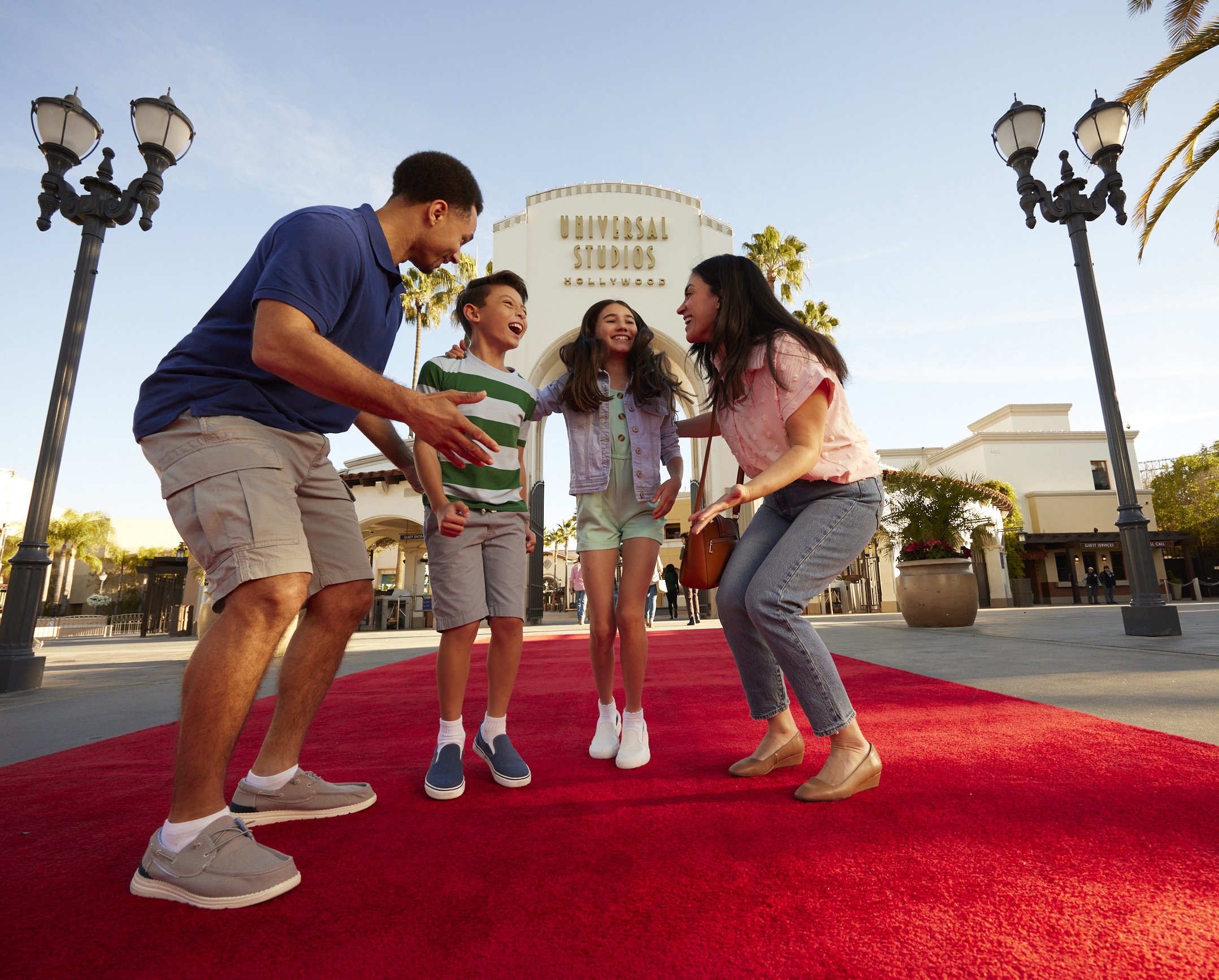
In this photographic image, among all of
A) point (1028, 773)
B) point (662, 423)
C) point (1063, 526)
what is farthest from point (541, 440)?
point (1063, 526)

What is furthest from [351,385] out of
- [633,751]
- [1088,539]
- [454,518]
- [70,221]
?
[1088,539]

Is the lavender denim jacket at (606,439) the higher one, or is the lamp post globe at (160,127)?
the lamp post globe at (160,127)

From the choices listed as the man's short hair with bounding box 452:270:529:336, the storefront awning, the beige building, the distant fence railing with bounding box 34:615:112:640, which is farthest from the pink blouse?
the storefront awning

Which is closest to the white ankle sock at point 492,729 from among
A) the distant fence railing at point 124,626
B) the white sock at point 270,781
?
the white sock at point 270,781

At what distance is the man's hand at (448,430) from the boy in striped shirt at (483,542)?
69 cm

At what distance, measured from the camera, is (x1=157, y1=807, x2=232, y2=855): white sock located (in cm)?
138

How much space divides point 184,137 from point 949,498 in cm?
990

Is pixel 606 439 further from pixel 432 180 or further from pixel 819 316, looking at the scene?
pixel 819 316

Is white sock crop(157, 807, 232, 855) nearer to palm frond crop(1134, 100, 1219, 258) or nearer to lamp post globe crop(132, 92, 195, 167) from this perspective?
lamp post globe crop(132, 92, 195, 167)

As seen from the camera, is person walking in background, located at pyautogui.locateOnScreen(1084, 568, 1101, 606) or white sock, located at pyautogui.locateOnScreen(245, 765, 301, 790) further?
person walking in background, located at pyautogui.locateOnScreen(1084, 568, 1101, 606)

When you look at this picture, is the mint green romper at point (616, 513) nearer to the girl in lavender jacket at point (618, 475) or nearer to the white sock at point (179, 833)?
the girl in lavender jacket at point (618, 475)

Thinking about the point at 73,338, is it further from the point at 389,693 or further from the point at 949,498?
the point at 949,498

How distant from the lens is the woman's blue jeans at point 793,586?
199 centimetres

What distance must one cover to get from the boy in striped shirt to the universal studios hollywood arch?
48.6 feet
